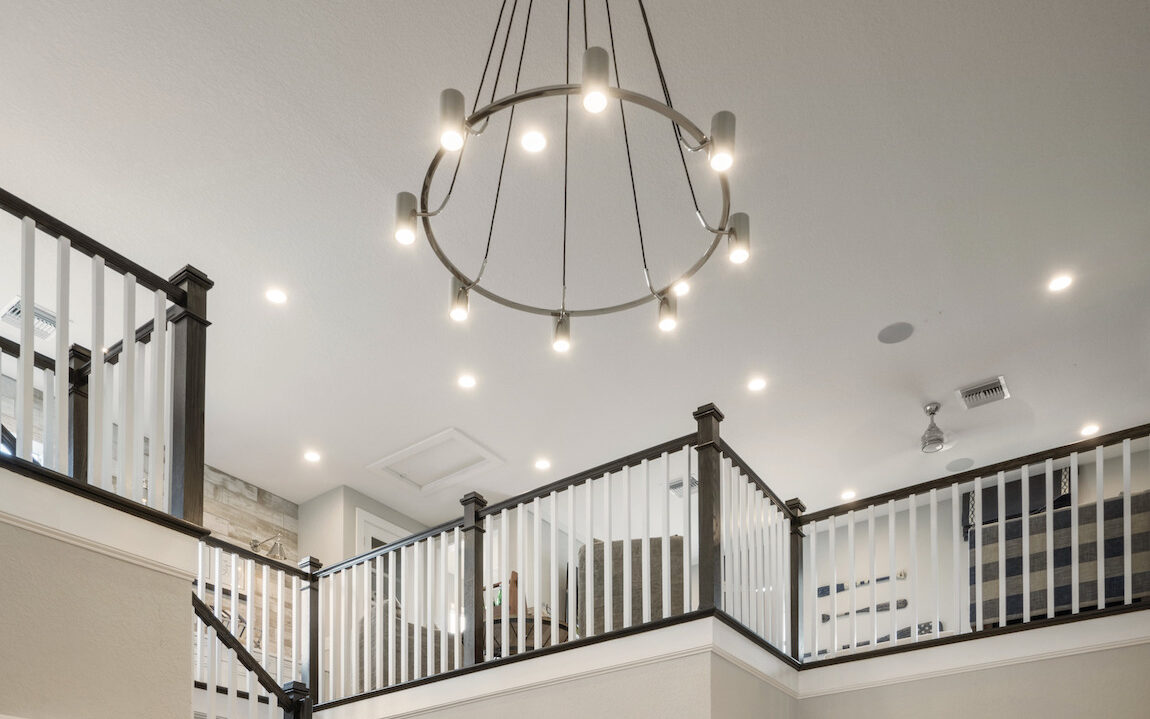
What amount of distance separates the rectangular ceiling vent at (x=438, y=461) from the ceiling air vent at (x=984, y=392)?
3.62 metres

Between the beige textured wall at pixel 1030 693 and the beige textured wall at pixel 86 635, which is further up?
the beige textured wall at pixel 86 635

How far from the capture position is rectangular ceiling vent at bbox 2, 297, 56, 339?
5.69m

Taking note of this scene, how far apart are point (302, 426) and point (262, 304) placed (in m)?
1.72

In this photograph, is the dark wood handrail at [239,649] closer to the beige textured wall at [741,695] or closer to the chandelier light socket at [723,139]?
the beige textured wall at [741,695]

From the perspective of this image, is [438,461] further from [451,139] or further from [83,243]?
[451,139]

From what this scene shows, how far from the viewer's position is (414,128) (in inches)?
172

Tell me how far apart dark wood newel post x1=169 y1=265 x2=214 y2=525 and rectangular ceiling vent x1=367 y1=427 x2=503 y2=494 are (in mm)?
3811

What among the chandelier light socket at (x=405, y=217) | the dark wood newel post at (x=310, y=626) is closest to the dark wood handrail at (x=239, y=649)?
the dark wood newel post at (x=310, y=626)

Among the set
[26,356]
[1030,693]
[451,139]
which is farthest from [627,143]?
[1030,693]

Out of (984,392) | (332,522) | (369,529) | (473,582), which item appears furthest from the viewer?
(369,529)

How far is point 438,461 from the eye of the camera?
Result: 314 inches

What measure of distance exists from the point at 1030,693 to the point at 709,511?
190cm

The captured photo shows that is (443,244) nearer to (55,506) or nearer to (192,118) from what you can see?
(192,118)

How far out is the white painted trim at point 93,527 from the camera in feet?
9.68
